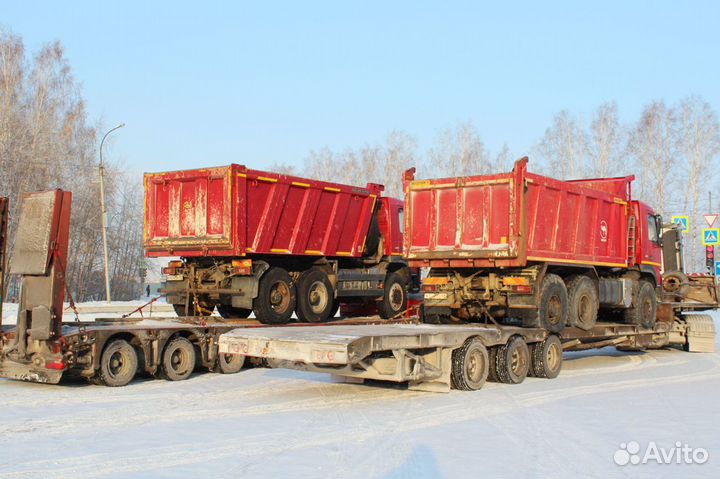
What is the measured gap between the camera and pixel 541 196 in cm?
1308

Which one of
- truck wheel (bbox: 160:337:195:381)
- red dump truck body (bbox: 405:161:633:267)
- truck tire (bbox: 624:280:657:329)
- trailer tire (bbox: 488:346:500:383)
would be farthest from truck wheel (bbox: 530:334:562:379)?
truck wheel (bbox: 160:337:195:381)

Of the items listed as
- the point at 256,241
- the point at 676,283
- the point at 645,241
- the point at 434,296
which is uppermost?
the point at 645,241

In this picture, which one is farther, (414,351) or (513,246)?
(513,246)

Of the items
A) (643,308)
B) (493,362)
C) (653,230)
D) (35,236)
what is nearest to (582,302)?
(643,308)

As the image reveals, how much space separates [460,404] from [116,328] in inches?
197

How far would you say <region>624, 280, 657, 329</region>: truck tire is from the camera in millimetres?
16250

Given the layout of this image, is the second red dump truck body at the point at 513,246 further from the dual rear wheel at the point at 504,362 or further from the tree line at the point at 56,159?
the tree line at the point at 56,159

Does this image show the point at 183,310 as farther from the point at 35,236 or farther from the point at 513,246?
the point at 513,246

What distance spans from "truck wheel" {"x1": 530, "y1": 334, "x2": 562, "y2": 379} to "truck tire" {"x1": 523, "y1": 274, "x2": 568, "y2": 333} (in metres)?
0.22

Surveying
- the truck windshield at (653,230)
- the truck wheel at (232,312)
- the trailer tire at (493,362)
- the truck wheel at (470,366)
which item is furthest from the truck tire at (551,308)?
the truck wheel at (232,312)

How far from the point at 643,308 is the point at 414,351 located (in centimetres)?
726

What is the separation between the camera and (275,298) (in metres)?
15.0

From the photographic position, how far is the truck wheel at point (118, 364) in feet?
38.2

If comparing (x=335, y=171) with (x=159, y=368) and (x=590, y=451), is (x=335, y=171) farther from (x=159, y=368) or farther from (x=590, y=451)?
(x=590, y=451)
